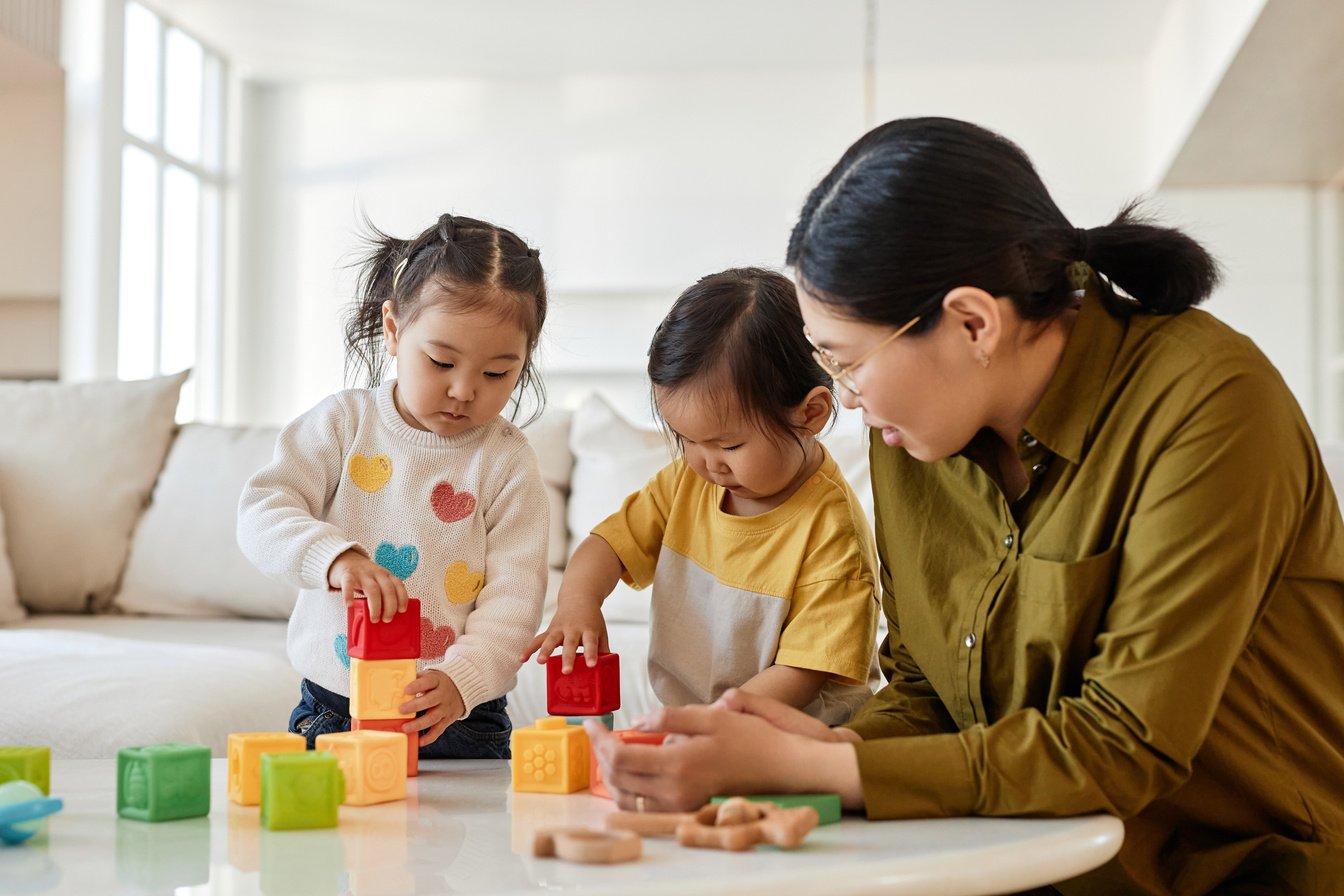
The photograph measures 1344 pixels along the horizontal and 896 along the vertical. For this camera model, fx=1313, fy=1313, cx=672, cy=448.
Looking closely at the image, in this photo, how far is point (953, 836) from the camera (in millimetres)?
880

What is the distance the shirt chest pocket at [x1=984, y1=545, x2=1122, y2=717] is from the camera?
105cm

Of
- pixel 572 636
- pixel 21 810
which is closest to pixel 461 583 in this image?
pixel 572 636

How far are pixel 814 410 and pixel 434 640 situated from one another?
0.50m

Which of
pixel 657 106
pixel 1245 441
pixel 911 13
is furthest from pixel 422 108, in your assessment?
pixel 1245 441

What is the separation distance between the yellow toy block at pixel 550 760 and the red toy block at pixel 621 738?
0.01m

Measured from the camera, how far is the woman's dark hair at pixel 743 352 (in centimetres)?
143

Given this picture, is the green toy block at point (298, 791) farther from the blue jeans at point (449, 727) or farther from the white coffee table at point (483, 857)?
the blue jeans at point (449, 727)

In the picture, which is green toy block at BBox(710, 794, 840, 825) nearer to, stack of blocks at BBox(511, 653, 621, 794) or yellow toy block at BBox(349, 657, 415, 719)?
stack of blocks at BBox(511, 653, 621, 794)

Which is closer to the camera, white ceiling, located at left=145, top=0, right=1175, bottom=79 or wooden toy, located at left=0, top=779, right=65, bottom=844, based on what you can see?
wooden toy, located at left=0, top=779, right=65, bottom=844

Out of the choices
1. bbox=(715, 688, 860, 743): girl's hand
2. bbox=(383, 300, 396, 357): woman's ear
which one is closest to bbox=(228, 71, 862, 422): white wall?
bbox=(383, 300, 396, 357): woman's ear

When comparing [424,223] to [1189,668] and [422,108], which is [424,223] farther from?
[1189,668]

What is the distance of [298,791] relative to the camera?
3.05 feet

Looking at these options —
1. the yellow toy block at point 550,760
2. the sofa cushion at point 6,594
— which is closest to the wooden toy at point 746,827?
the yellow toy block at point 550,760

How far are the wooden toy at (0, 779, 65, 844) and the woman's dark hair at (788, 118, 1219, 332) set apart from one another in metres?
0.71
